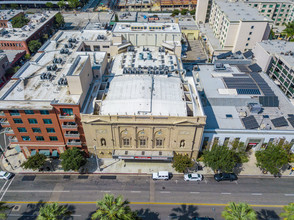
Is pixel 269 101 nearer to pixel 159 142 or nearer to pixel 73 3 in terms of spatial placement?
pixel 159 142

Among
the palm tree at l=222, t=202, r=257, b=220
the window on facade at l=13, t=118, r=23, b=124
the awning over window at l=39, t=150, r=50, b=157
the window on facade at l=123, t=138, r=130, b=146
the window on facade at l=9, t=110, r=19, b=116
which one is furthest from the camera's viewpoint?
the awning over window at l=39, t=150, r=50, b=157

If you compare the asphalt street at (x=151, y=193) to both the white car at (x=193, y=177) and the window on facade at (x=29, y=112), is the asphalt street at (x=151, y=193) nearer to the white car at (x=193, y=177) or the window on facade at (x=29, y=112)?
the white car at (x=193, y=177)

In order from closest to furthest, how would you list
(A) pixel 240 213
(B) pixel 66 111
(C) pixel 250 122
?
(A) pixel 240 213 → (B) pixel 66 111 → (C) pixel 250 122

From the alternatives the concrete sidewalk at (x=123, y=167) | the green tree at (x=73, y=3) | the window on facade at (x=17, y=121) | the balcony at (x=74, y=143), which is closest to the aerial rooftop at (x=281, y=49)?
the concrete sidewalk at (x=123, y=167)

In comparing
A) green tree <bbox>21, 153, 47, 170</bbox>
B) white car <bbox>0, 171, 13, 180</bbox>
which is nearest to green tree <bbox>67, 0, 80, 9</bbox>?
green tree <bbox>21, 153, 47, 170</bbox>

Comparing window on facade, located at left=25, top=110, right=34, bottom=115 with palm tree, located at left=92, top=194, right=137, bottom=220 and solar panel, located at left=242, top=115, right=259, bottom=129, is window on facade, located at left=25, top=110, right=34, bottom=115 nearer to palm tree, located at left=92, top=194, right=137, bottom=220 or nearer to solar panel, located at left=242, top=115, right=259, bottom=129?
palm tree, located at left=92, top=194, right=137, bottom=220

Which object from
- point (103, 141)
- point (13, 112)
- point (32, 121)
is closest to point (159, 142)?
point (103, 141)
